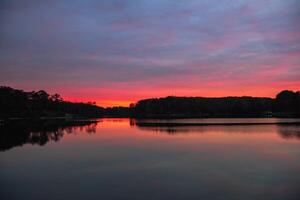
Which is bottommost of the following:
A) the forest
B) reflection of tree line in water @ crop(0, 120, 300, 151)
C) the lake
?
the lake

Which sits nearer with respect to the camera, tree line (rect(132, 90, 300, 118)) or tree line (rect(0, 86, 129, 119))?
tree line (rect(0, 86, 129, 119))

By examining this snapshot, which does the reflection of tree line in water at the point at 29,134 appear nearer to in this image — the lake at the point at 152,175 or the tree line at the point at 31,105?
the lake at the point at 152,175

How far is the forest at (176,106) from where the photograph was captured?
99875mm

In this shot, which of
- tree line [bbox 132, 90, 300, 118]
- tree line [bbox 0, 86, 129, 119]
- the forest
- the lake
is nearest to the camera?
the lake

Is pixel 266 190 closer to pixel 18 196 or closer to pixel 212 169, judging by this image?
pixel 212 169

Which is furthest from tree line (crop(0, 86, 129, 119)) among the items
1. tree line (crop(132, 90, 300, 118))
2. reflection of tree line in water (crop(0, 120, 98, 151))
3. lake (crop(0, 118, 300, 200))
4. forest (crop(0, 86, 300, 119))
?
lake (crop(0, 118, 300, 200))

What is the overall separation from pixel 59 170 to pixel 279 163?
39.4 ft

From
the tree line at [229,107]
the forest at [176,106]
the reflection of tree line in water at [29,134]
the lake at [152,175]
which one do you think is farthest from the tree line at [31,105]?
the lake at [152,175]

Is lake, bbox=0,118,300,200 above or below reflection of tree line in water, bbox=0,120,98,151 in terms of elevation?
below

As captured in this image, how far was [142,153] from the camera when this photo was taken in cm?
2214

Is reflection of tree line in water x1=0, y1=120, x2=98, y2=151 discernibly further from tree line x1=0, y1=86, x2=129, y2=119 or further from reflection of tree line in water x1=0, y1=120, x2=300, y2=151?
A: tree line x1=0, y1=86, x2=129, y2=119

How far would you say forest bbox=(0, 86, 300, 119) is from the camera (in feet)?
328

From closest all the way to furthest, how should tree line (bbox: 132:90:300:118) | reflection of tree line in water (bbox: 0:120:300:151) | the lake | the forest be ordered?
the lake, reflection of tree line in water (bbox: 0:120:300:151), the forest, tree line (bbox: 132:90:300:118)

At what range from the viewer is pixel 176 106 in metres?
189
